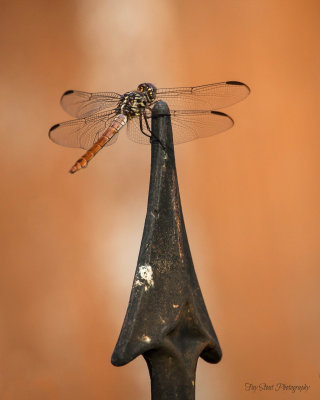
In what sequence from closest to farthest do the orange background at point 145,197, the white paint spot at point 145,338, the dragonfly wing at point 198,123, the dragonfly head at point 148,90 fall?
the white paint spot at point 145,338 → the dragonfly head at point 148,90 → the dragonfly wing at point 198,123 → the orange background at point 145,197

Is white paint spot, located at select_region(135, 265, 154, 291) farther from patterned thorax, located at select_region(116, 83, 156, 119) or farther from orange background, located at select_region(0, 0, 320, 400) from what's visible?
orange background, located at select_region(0, 0, 320, 400)

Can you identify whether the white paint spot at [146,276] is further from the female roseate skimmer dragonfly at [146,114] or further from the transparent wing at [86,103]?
the transparent wing at [86,103]

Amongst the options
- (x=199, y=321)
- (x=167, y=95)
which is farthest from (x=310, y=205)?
(x=199, y=321)

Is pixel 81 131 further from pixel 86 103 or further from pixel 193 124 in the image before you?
pixel 193 124

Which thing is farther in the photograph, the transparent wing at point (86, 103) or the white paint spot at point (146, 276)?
the transparent wing at point (86, 103)

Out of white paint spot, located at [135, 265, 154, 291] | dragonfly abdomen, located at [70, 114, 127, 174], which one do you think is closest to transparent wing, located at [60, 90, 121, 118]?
dragonfly abdomen, located at [70, 114, 127, 174]

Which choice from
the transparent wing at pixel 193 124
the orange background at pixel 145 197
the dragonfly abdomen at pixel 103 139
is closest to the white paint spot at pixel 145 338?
the dragonfly abdomen at pixel 103 139
